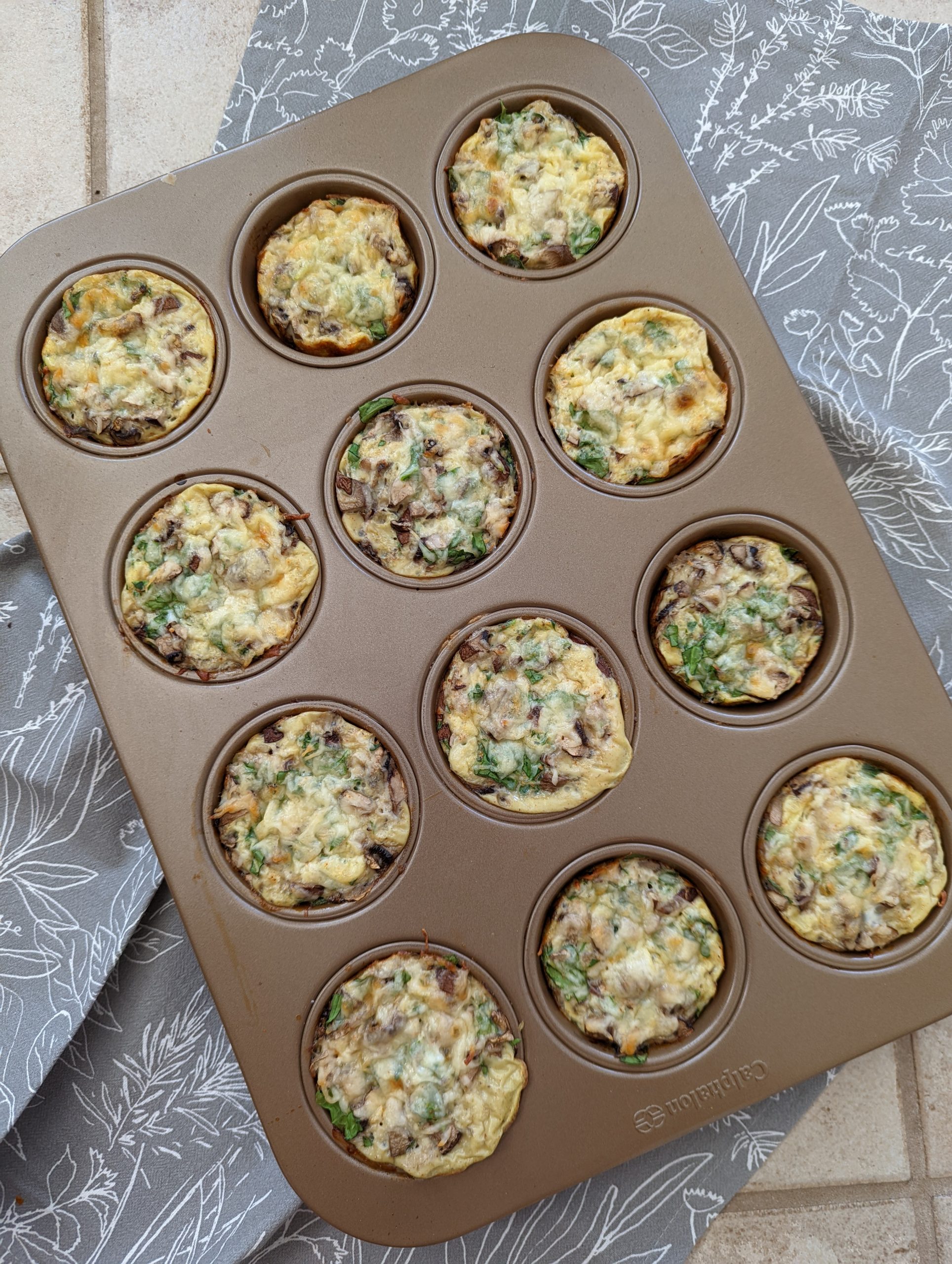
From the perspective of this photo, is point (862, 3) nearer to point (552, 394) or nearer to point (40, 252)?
point (552, 394)

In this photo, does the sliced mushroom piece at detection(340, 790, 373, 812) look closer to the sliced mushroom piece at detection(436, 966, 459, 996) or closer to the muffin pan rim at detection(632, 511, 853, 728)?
the sliced mushroom piece at detection(436, 966, 459, 996)

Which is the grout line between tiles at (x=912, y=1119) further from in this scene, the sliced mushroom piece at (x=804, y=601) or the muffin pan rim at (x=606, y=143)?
the muffin pan rim at (x=606, y=143)

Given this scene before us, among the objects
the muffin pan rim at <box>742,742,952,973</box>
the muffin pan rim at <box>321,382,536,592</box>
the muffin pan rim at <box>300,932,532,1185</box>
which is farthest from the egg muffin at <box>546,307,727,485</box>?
the muffin pan rim at <box>300,932,532,1185</box>

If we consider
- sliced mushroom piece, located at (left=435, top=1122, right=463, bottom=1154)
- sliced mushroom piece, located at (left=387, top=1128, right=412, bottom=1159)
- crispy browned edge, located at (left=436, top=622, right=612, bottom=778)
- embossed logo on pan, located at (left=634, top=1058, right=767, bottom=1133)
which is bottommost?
embossed logo on pan, located at (left=634, top=1058, right=767, bottom=1133)

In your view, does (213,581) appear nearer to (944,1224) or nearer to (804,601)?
(804,601)

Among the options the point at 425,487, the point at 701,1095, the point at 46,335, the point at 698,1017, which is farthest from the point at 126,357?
the point at 701,1095

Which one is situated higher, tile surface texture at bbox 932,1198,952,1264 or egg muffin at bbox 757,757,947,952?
egg muffin at bbox 757,757,947,952
